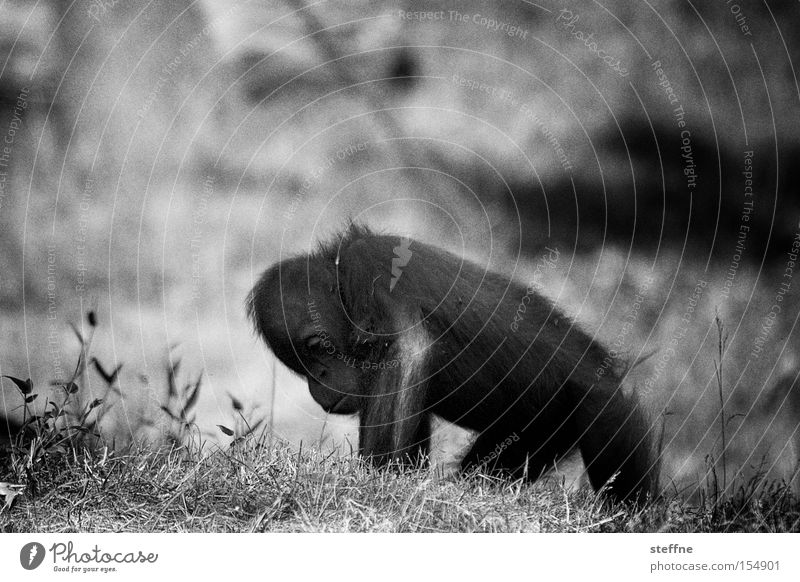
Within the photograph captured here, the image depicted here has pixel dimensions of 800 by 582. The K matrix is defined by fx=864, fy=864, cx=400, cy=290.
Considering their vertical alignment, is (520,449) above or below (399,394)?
below

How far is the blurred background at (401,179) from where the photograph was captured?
2.61m

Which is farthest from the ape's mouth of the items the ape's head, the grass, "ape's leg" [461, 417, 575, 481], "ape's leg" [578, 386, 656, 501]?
"ape's leg" [578, 386, 656, 501]

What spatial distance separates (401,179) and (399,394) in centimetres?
67

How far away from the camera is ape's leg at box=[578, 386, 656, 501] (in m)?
2.73

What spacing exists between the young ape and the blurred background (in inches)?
2.4

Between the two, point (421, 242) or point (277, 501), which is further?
point (421, 242)

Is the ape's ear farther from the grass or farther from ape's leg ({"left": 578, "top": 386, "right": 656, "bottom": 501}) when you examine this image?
ape's leg ({"left": 578, "top": 386, "right": 656, "bottom": 501})

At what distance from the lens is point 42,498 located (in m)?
2.28

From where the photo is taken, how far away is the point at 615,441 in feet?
9.02

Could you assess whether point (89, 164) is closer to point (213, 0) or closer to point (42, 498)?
point (213, 0)

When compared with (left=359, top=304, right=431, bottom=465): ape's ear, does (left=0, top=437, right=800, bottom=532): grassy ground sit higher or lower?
lower

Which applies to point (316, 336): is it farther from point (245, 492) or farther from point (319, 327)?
point (245, 492)

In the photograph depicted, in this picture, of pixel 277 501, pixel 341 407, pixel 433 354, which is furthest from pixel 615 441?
pixel 277 501
